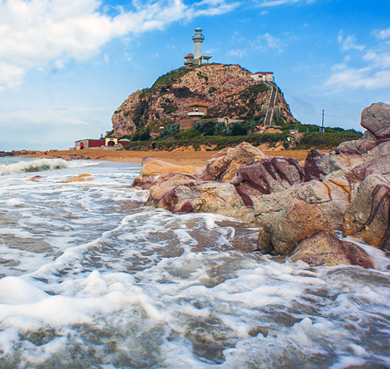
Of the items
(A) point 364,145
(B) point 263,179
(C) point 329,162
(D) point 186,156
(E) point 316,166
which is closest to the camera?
(B) point 263,179

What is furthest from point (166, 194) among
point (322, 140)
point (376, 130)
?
point (322, 140)

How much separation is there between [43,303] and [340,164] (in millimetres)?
6755

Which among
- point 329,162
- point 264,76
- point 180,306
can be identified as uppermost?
point 264,76

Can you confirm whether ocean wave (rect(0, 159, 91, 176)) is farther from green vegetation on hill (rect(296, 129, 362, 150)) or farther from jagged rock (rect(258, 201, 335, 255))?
green vegetation on hill (rect(296, 129, 362, 150))

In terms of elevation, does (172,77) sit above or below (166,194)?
above

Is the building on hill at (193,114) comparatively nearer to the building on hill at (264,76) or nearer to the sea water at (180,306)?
the building on hill at (264,76)

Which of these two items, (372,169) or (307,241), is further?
(372,169)

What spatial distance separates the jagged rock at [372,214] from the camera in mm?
3850

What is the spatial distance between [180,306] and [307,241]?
1.83 m

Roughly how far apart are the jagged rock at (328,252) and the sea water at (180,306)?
111mm

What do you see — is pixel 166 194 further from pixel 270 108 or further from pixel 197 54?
pixel 197 54

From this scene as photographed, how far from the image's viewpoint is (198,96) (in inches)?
2680

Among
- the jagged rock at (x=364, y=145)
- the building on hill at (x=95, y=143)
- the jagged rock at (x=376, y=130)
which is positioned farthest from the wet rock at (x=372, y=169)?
the building on hill at (x=95, y=143)

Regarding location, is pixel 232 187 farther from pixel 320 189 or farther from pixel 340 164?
pixel 340 164
